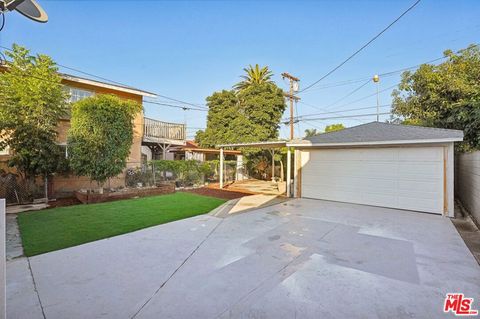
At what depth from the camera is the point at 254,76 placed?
21.8 meters

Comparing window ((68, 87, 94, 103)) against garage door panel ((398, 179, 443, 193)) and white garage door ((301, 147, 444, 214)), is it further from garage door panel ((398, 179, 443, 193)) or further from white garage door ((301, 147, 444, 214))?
garage door panel ((398, 179, 443, 193))

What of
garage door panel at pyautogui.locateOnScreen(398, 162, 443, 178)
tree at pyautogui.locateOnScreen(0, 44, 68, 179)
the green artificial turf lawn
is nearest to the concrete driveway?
the green artificial turf lawn

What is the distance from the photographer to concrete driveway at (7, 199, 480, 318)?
111 inches

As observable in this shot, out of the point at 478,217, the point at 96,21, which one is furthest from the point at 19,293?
the point at 96,21

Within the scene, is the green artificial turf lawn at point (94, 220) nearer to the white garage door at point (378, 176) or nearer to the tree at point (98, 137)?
the tree at point (98, 137)

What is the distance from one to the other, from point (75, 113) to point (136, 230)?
6.33 metres

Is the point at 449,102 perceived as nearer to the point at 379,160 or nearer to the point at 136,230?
the point at 379,160

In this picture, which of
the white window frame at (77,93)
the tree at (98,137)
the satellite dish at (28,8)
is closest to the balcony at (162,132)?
the white window frame at (77,93)

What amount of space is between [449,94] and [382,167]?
15.9ft

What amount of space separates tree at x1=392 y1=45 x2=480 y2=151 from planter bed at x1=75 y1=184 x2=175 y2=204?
40.5ft

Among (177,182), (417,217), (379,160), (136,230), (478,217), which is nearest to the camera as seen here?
(136,230)

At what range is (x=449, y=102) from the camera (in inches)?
409

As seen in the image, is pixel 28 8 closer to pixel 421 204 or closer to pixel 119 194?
pixel 119 194

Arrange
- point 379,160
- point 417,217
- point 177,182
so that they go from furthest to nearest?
point 177,182, point 379,160, point 417,217
